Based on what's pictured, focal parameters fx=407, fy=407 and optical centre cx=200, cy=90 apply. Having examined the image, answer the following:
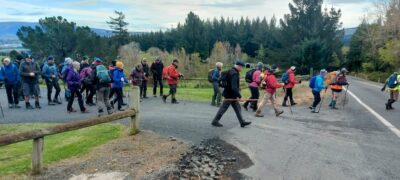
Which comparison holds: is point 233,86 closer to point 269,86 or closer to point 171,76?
point 269,86

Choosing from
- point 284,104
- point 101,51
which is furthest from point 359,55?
point 284,104

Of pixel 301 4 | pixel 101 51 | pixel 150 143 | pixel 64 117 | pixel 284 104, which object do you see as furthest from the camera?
pixel 301 4

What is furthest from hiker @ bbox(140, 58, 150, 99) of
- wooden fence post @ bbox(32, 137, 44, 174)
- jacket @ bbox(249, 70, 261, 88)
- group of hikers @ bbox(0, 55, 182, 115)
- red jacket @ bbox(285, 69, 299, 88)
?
wooden fence post @ bbox(32, 137, 44, 174)

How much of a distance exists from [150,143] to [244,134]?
2.67m

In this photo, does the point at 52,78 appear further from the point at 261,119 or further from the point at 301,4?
the point at 301,4

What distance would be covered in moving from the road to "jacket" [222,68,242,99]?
914 mm

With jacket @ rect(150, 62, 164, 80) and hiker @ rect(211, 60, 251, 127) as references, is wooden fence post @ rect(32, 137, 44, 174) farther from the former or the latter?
jacket @ rect(150, 62, 164, 80)

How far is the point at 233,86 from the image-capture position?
437 inches

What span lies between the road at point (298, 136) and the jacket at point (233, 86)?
0.91 m

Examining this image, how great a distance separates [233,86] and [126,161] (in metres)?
4.51

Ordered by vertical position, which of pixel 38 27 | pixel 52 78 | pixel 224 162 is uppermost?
pixel 38 27

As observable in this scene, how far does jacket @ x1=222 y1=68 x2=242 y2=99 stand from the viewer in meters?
11.1

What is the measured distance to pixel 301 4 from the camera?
80562 millimetres

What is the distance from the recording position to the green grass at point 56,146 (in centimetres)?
744
